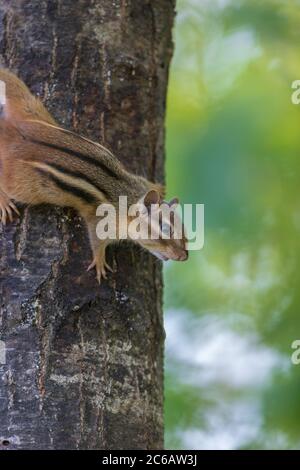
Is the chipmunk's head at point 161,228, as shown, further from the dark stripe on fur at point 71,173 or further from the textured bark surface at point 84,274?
the dark stripe on fur at point 71,173

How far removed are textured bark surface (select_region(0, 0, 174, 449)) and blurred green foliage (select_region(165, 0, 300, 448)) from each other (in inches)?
30.4

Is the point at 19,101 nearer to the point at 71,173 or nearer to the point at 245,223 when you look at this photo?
the point at 71,173

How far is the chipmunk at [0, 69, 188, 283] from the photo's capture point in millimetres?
3199

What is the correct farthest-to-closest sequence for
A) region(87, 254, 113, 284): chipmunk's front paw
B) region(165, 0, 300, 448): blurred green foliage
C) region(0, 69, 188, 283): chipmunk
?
region(165, 0, 300, 448): blurred green foliage < region(0, 69, 188, 283): chipmunk < region(87, 254, 113, 284): chipmunk's front paw

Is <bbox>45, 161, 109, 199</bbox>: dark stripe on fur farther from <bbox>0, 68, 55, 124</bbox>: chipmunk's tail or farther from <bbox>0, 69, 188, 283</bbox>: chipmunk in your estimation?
<bbox>0, 68, 55, 124</bbox>: chipmunk's tail

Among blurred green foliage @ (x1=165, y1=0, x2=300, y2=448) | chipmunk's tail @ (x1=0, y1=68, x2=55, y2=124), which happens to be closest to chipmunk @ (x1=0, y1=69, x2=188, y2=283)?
chipmunk's tail @ (x1=0, y1=68, x2=55, y2=124)

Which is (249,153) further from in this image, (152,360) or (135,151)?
(152,360)

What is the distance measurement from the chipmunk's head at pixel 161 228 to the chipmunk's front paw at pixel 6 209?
0.50m

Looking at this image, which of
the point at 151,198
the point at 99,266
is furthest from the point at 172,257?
the point at 99,266

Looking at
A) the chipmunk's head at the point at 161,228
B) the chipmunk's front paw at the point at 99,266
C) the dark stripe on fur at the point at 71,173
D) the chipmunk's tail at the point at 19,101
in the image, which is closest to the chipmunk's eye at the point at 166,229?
the chipmunk's head at the point at 161,228

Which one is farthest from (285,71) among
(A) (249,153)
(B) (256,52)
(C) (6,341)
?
(C) (6,341)

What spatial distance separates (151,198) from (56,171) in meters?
0.44

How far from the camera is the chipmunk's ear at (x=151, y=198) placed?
3474mm

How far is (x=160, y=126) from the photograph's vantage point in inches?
138
